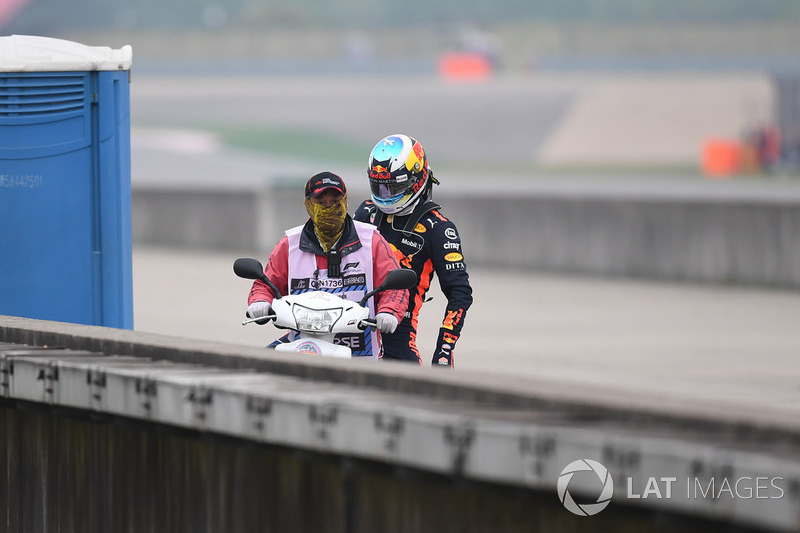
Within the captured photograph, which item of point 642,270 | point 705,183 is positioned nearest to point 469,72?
point 705,183

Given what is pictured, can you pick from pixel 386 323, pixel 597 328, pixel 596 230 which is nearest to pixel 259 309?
pixel 386 323

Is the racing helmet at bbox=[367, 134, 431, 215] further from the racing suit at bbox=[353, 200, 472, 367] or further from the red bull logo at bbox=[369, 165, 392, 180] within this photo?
the racing suit at bbox=[353, 200, 472, 367]

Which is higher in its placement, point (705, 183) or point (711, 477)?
point (705, 183)

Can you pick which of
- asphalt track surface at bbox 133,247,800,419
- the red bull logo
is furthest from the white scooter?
asphalt track surface at bbox 133,247,800,419

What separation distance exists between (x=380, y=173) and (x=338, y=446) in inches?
108

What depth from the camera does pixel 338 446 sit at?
414cm

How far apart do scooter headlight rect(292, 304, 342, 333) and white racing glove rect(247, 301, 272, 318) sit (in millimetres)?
254

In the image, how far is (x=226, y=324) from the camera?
14.5m

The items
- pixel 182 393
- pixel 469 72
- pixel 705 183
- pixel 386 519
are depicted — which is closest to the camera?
pixel 386 519

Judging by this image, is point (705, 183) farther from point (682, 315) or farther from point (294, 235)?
point (294, 235)

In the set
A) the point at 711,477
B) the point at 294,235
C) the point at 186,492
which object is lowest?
the point at 186,492

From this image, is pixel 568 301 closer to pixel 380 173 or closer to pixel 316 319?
pixel 380 173

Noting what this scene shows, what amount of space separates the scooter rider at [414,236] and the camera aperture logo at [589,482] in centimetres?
293

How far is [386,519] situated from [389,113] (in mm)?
63145
